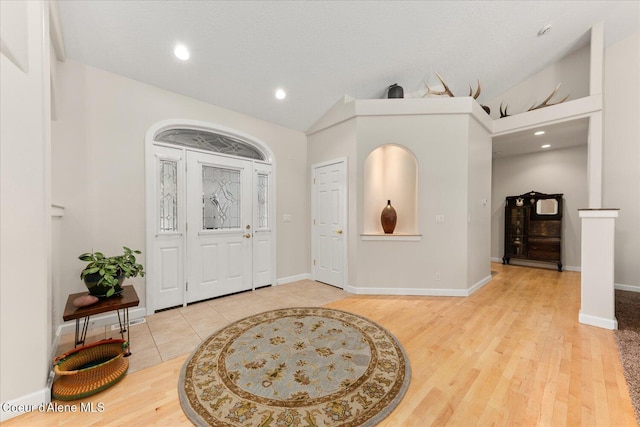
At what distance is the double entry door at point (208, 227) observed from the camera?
315 centimetres

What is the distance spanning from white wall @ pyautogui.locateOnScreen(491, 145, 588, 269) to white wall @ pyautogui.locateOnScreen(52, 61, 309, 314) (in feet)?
22.7

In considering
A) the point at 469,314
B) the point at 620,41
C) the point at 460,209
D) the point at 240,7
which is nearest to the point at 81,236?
the point at 240,7

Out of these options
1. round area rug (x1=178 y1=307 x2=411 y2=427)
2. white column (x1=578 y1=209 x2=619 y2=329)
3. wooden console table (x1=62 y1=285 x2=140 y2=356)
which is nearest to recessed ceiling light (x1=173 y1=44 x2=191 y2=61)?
wooden console table (x1=62 y1=285 x2=140 y2=356)

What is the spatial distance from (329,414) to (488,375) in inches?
50.4

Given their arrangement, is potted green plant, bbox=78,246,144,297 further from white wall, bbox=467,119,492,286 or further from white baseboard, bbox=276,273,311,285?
white wall, bbox=467,119,492,286

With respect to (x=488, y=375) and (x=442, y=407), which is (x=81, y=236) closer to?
(x=442, y=407)

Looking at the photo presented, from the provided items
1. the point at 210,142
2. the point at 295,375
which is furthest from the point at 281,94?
the point at 295,375

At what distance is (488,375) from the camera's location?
6.04 ft

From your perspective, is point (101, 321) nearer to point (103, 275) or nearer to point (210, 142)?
point (103, 275)

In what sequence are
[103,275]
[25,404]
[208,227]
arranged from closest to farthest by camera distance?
[25,404] < [103,275] < [208,227]

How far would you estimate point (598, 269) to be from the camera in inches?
104

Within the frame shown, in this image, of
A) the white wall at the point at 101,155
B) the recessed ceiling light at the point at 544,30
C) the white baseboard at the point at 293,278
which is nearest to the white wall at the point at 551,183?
the recessed ceiling light at the point at 544,30

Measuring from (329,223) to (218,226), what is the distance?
1811mm

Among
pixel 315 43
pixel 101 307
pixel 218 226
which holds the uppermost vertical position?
pixel 315 43
